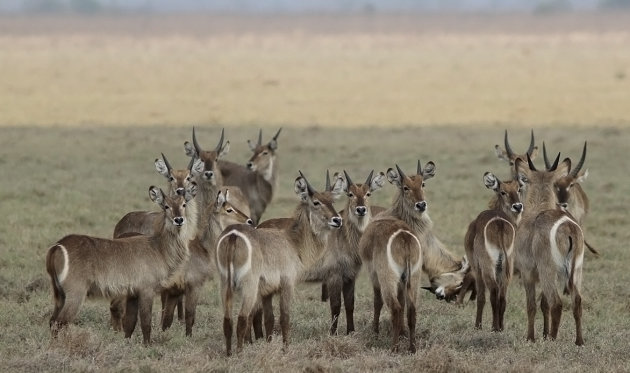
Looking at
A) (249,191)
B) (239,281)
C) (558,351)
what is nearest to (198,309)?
(239,281)

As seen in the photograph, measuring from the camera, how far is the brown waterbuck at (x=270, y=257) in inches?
276

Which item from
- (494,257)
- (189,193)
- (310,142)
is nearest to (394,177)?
(494,257)

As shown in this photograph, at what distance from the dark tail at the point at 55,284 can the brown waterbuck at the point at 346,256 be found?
71.7 inches

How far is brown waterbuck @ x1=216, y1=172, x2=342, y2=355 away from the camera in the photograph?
276 inches

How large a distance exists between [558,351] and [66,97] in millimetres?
25244

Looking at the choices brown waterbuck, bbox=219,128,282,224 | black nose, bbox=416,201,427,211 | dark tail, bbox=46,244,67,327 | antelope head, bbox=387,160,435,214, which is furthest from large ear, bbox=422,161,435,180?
brown waterbuck, bbox=219,128,282,224

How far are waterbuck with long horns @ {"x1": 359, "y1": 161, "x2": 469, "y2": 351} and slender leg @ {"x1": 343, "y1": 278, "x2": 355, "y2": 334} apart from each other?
0.54 ft

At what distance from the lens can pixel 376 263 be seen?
293 inches

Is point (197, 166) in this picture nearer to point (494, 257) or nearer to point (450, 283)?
point (450, 283)

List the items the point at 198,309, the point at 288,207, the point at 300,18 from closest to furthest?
1. the point at 198,309
2. the point at 288,207
3. the point at 300,18

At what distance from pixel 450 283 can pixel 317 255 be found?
1727mm

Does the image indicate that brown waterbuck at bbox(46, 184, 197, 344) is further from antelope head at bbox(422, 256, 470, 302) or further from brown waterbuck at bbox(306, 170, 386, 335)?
antelope head at bbox(422, 256, 470, 302)

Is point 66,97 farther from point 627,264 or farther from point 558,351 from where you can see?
point 558,351

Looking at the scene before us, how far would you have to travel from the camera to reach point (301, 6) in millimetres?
176625
